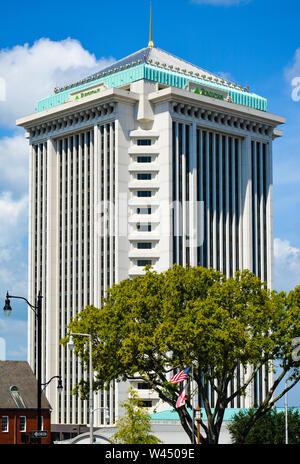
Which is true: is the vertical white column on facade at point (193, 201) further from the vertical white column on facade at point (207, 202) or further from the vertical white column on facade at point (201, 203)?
the vertical white column on facade at point (207, 202)

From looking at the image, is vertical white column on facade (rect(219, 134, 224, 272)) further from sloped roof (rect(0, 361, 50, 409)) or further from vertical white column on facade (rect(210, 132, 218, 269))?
sloped roof (rect(0, 361, 50, 409))

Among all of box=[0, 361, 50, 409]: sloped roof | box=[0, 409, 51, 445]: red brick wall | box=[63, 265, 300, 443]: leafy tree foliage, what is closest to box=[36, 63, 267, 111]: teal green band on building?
box=[0, 361, 50, 409]: sloped roof

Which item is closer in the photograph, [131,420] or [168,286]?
Answer: [131,420]

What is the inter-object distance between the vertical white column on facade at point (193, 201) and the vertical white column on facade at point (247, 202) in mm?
10984

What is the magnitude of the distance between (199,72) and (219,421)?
8815cm

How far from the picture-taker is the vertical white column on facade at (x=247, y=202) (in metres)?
145

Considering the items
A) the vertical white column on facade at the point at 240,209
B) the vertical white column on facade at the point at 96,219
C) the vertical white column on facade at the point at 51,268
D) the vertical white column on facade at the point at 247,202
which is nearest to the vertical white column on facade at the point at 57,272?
the vertical white column on facade at the point at 51,268

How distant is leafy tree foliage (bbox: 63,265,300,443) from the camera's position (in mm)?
71438

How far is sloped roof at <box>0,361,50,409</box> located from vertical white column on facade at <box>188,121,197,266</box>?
39153mm

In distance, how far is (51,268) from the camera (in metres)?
144

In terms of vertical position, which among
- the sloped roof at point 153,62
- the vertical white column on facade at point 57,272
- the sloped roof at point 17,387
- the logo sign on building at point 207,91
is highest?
the sloped roof at point 153,62

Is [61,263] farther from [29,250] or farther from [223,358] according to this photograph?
[223,358]

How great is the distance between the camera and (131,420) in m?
65.6
